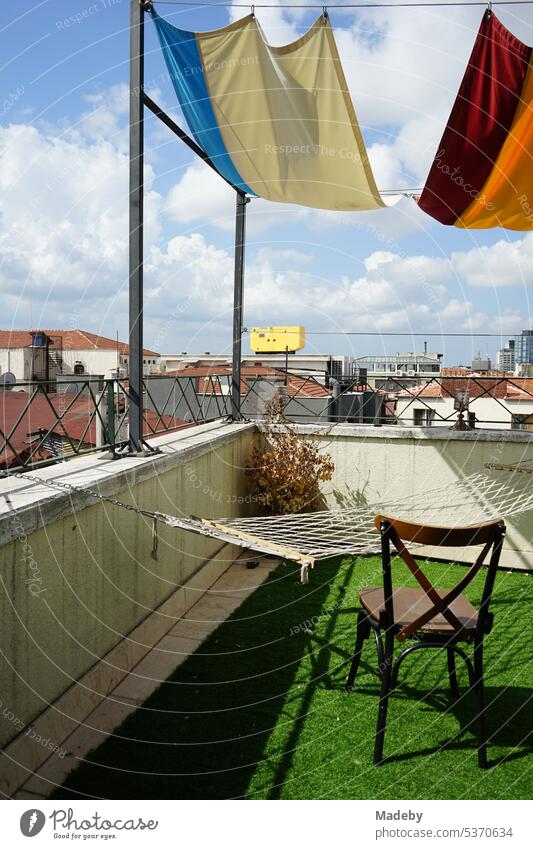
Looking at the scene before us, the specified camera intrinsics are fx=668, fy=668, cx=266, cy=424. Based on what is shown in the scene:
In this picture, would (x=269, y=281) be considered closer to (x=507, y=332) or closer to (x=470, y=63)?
(x=507, y=332)

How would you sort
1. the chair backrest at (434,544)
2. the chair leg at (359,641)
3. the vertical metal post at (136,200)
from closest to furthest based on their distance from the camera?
the chair backrest at (434,544) < the chair leg at (359,641) < the vertical metal post at (136,200)

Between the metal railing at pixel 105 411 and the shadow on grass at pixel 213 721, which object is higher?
the metal railing at pixel 105 411

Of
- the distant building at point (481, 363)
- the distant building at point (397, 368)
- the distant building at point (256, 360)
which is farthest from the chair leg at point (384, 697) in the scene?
the distant building at point (481, 363)

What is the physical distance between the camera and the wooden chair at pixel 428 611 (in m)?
2.58

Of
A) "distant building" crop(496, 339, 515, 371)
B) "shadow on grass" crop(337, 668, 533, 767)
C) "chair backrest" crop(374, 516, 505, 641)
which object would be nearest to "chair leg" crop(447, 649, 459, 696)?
"shadow on grass" crop(337, 668, 533, 767)

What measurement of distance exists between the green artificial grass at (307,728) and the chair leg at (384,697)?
0.06 m

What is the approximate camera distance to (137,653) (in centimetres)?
381

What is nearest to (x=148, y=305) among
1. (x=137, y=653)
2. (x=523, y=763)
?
(x=137, y=653)

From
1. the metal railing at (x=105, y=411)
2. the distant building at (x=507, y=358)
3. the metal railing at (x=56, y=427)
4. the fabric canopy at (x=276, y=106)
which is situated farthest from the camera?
the distant building at (x=507, y=358)

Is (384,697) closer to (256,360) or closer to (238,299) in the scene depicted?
(238,299)

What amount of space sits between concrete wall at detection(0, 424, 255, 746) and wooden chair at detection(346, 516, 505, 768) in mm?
1345

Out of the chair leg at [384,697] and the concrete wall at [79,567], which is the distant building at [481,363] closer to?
the concrete wall at [79,567]

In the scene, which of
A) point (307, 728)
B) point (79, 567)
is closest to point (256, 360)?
point (79, 567)

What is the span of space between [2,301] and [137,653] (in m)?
2.07
